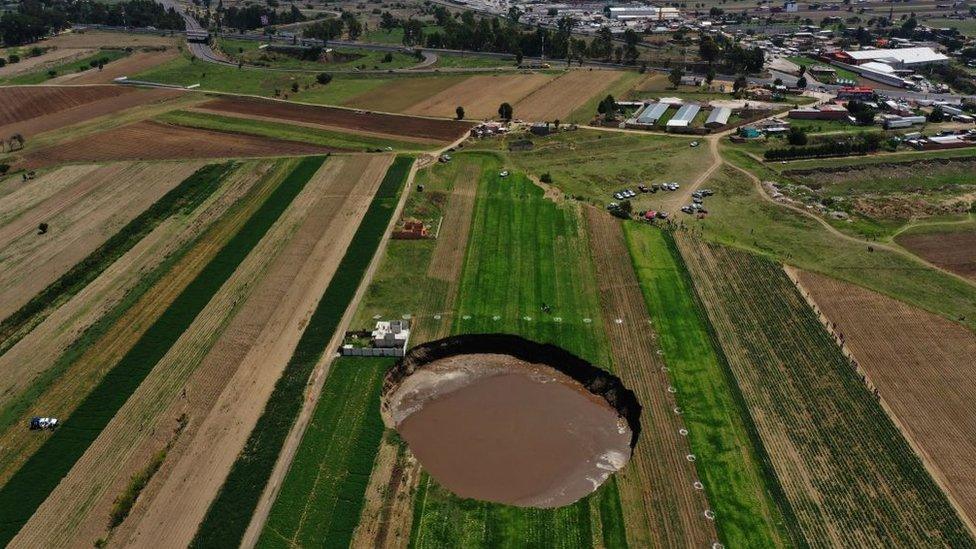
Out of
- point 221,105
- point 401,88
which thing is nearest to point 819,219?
point 401,88

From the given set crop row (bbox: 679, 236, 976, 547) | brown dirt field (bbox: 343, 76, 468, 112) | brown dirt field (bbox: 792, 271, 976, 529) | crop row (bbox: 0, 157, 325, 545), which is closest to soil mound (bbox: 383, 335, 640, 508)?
crop row (bbox: 679, 236, 976, 547)

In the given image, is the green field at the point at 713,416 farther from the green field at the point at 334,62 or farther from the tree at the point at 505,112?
the green field at the point at 334,62

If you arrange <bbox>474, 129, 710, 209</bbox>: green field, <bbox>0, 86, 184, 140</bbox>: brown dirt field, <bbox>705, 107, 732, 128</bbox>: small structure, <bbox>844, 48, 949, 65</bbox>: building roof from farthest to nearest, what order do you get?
1. <bbox>844, 48, 949, 65</bbox>: building roof
2. <bbox>0, 86, 184, 140</bbox>: brown dirt field
3. <bbox>705, 107, 732, 128</bbox>: small structure
4. <bbox>474, 129, 710, 209</bbox>: green field

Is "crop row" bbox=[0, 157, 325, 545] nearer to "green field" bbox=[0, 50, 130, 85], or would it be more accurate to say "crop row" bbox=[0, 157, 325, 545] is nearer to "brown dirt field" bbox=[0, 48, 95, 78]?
"green field" bbox=[0, 50, 130, 85]

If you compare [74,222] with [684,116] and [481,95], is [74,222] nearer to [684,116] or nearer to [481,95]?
[481,95]

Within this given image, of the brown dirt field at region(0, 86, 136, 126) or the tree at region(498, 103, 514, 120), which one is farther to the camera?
the brown dirt field at region(0, 86, 136, 126)

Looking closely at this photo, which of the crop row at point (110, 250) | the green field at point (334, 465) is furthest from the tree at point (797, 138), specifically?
the crop row at point (110, 250)

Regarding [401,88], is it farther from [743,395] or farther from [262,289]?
[743,395]
